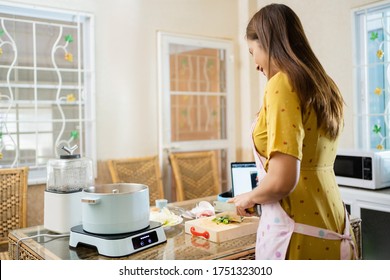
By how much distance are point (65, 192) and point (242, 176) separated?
83cm

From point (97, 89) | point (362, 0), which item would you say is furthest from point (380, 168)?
point (97, 89)

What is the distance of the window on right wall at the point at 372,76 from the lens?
9.05ft

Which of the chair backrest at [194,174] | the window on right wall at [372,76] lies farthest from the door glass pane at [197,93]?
the window on right wall at [372,76]

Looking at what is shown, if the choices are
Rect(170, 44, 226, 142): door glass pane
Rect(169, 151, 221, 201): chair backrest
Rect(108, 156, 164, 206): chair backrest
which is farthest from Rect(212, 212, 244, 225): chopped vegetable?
Rect(170, 44, 226, 142): door glass pane

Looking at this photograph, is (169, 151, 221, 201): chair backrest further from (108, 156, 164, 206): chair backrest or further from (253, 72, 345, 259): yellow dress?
(253, 72, 345, 259): yellow dress

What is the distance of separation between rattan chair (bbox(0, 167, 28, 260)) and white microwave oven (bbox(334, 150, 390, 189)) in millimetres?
1879

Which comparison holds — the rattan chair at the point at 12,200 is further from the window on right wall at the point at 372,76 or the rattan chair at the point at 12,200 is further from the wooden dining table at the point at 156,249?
the window on right wall at the point at 372,76

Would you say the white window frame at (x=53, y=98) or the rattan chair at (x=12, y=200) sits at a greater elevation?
the white window frame at (x=53, y=98)

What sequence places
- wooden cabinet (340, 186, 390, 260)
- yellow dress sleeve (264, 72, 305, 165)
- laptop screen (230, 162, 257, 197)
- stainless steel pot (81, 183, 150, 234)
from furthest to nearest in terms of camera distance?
wooden cabinet (340, 186, 390, 260) < laptop screen (230, 162, 257, 197) < stainless steel pot (81, 183, 150, 234) < yellow dress sleeve (264, 72, 305, 165)

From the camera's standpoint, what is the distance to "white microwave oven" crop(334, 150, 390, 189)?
2346mm

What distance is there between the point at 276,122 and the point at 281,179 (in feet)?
0.46

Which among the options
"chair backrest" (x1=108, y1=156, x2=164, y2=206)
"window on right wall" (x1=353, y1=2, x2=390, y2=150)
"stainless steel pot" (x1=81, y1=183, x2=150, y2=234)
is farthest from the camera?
"chair backrest" (x1=108, y1=156, x2=164, y2=206)

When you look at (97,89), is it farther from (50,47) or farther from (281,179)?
(281,179)

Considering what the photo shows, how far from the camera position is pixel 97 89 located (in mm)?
2979
